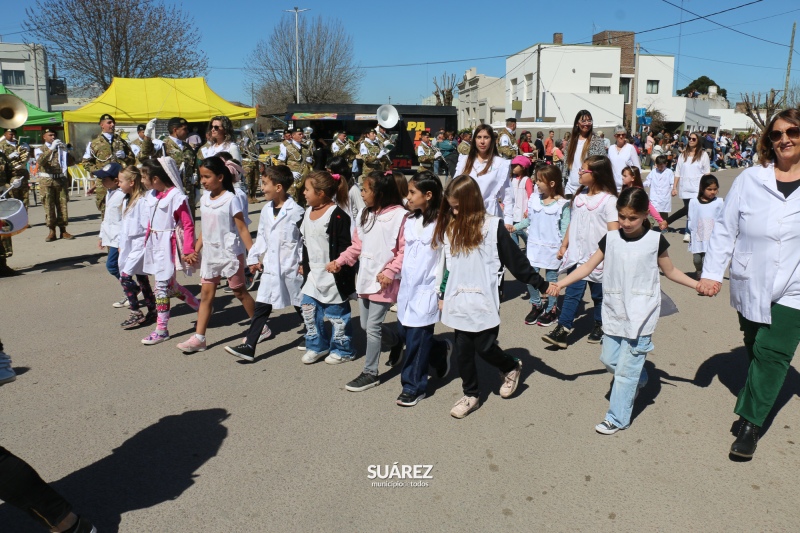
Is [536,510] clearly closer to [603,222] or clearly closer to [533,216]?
[603,222]

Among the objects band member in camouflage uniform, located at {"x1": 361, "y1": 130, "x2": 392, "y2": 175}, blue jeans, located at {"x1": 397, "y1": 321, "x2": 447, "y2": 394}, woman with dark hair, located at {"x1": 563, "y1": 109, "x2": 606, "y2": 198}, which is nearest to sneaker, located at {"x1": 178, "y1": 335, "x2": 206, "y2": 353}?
blue jeans, located at {"x1": 397, "y1": 321, "x2": 447, "y2": 394}

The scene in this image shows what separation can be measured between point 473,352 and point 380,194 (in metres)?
1.36

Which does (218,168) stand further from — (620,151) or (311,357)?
(620,151)

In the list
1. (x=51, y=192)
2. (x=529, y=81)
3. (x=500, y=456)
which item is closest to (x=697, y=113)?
(x=529, y=81)

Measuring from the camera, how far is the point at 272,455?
3977 mm

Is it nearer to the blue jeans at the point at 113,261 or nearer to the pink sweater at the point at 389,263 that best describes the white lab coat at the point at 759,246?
the pink sweater at the point at 389,263

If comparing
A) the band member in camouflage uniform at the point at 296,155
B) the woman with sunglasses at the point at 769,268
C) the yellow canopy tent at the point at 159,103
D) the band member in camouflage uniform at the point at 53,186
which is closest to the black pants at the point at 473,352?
the woman with sunglasses at the point at 769,268

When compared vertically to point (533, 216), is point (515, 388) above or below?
below

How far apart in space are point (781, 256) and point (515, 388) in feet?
6.34

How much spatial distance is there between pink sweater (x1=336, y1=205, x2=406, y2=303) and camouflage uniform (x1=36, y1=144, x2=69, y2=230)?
8.83m

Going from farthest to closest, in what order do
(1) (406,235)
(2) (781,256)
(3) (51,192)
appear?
(3) (51,192), (1) (406,235), (2) (781,256)

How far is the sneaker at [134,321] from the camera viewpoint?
22.0ft

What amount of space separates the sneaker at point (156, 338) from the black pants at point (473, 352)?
3116 millimetres

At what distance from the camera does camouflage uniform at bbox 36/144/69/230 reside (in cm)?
1181
